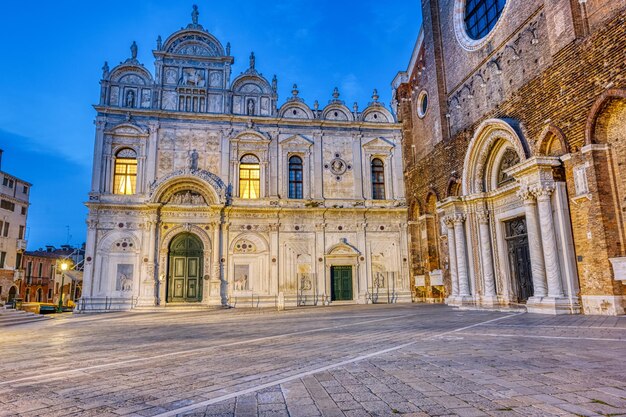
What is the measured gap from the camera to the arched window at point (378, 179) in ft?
73.9

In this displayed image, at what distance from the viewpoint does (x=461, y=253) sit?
15930 millimetres

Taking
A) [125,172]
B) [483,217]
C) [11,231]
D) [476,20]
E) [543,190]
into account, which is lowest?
[483,217]

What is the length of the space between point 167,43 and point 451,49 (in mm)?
14800

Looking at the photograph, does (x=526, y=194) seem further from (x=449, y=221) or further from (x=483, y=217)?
(x=449, y=221)

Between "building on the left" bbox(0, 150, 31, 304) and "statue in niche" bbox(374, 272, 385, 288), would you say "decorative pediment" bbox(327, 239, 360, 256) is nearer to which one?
"statue in niche" bbox(374, 272, 385, 288)

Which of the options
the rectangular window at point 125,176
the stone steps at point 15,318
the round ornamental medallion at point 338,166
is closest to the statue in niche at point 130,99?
the rectangular window at point 125,176

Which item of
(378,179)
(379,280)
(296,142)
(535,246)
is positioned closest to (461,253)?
(535,246)

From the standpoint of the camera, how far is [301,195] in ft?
71.3

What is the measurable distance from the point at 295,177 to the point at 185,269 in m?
7.52

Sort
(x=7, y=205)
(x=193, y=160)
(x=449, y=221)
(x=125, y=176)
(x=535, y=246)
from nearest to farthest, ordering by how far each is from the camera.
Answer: (x=535, y=246) < (x=449, y=221) < (x=125, y=176) < (x=193, y=160) < (x=7, y=205)

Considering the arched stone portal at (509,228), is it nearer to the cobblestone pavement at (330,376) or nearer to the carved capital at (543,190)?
the carved capital at (543,190)

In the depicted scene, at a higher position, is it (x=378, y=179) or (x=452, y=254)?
(x=378, y=179)

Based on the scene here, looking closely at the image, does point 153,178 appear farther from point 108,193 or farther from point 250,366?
point 250,366

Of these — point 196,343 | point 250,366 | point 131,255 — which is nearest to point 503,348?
point 250,366
